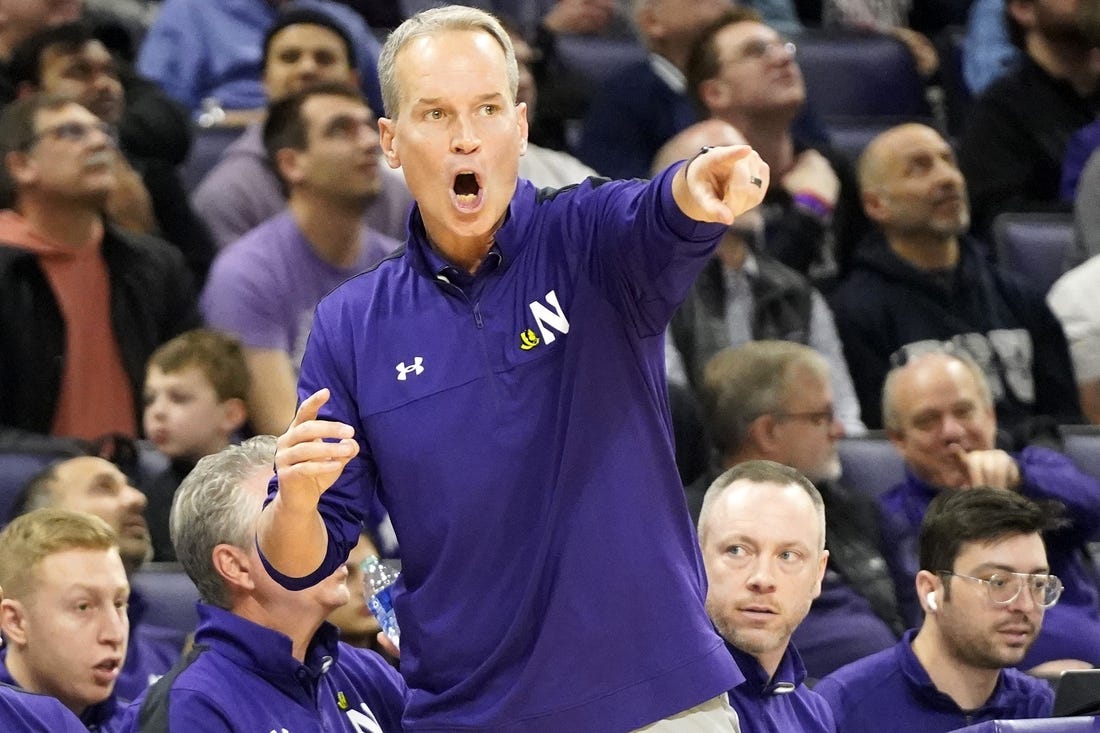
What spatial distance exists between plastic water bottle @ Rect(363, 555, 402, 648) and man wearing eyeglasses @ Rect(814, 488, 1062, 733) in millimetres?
802

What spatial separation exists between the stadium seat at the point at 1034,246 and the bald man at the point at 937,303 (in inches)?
Result: 13.4

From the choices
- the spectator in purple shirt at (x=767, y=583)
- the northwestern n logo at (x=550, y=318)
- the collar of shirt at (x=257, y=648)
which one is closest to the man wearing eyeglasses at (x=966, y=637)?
the spectator in purple shirt at (x=767, y=583)

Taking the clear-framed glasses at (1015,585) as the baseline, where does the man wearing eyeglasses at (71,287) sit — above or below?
above

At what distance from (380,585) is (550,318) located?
1.25 metres

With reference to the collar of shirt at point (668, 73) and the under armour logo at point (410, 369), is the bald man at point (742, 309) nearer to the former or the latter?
the collar of shirt at point (668, 73)

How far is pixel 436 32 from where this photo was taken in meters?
2.08

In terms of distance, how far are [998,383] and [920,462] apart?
2.58 feet

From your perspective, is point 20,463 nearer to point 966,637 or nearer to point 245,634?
point 245,634


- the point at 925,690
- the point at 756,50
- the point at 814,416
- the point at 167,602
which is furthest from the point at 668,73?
the point at 925,690

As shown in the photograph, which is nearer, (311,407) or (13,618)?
(311,407)

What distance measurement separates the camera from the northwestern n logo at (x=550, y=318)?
2.07 m

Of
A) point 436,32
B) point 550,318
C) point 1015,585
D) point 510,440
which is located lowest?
point 1015,585

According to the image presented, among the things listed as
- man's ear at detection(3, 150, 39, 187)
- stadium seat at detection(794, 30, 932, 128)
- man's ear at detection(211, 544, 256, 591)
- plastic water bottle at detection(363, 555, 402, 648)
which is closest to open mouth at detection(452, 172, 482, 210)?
plastic water bottle at detection(363, 555, 402, 648)

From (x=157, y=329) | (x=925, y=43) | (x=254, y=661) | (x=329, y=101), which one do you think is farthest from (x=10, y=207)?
(x=925, y=43)
